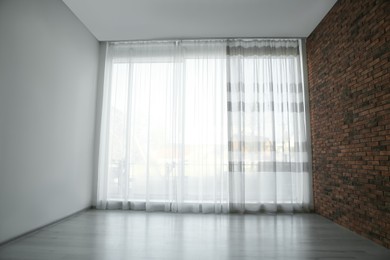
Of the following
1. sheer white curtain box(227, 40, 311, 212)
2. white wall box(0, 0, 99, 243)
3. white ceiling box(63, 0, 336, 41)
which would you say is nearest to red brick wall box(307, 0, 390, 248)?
sheer white curtain box(227, 40, 311, 212)

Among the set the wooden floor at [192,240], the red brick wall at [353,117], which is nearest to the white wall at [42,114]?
the wooden floor at [192,240]

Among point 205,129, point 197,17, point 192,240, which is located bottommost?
point 192,240

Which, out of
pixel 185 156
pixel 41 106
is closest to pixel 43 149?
pixel 41 106

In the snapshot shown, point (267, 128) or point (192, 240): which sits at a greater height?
point (267, 128)

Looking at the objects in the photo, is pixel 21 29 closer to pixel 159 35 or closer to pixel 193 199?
pixel 159 35

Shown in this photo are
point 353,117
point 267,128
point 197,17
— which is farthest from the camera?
point 267,128

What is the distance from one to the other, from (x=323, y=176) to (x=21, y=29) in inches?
179

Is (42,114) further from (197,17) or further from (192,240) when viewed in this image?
(197,17)

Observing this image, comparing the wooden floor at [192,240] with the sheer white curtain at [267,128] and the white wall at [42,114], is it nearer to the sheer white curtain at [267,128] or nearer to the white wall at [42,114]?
the white wall at [42,114]

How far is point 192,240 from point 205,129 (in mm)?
2040

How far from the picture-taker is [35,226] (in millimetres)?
3037

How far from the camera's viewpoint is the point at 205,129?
4.38 meters

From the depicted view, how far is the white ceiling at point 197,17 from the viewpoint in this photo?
3498mm

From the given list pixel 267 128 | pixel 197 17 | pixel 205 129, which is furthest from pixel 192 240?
pixel 197 17
